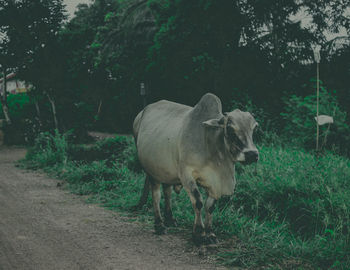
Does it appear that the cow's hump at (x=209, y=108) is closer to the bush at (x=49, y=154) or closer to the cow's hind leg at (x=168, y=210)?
the cow's hind leg at (x=168, y=210)

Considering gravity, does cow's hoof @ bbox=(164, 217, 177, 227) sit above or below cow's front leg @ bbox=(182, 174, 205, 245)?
below

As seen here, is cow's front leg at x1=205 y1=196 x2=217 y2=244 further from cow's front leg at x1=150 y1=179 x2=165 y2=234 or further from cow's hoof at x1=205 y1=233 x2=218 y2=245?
cow's front leg at x1=150 y1=179 x2=165 y2=234

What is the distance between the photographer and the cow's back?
16.0 feet

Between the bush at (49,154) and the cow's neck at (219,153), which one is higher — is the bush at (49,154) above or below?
below

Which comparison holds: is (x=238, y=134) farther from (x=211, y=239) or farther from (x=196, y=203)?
(x=211, y=239)

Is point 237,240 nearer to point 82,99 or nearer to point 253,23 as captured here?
point 253,23

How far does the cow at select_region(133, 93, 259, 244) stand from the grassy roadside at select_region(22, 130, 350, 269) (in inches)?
21.8

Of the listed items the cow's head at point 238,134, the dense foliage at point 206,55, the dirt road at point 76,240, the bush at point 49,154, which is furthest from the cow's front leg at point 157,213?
the dense foliage at point 206,55

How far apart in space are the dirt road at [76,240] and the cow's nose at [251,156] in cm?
111

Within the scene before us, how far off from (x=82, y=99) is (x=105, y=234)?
998 centimetres

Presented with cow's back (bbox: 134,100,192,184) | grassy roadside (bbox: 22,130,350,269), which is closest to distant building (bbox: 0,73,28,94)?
grassy roadside (bbox: 22,130,350,269)

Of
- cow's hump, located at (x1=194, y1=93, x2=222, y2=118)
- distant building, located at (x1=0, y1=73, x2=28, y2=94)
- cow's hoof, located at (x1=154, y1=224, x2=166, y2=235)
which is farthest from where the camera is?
distant building, located at (x1=0, y1=73, x2=28, y2=94)

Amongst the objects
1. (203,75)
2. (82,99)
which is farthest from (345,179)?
(82,99)

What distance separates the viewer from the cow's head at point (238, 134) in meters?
4.00
